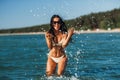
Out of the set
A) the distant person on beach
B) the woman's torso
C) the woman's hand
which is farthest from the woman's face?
the woman's torso

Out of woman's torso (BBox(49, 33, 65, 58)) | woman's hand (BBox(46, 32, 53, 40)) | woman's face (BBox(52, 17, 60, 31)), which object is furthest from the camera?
woman's torso (BBox(49, 33, 65, 58))

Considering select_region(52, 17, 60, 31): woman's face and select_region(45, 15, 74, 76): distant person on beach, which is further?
select_region(45, 15, 74, 76): distant person on beach

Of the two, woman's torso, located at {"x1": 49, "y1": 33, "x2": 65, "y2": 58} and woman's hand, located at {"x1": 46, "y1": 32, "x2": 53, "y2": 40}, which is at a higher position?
woman's hand, located at {"x1": 46, "y1": 32, "x2": 53, "y2": 40}

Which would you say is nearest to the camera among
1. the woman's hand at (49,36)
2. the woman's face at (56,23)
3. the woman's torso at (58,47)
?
the woman's face at (56,23)

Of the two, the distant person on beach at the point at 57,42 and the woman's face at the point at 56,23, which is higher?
the woman's face at the point at 56,23

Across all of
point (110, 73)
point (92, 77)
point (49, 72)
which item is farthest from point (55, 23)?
point (110, 73)

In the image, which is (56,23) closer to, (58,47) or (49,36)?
(49,36)

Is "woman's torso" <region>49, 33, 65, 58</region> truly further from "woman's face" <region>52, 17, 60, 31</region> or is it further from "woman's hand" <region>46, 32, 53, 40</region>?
"woman's face" <region>52, 17, 60, 31</region>

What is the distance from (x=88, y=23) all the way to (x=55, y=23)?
135 metres

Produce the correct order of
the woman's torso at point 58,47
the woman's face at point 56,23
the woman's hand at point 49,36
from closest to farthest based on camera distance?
1. the woman's face at point 56,23
2. the woman's hand at point 49,36
3. the woman's torso at point 58,47

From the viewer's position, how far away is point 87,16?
156 m

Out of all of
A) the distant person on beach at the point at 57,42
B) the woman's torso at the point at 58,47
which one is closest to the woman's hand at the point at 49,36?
the distant person on beach at the point at 57,42

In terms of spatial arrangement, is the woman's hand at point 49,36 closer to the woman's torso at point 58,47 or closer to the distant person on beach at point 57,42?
the distant person on beach at point 57,42

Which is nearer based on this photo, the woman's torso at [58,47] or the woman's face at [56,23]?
the woman's face at [56,23]
